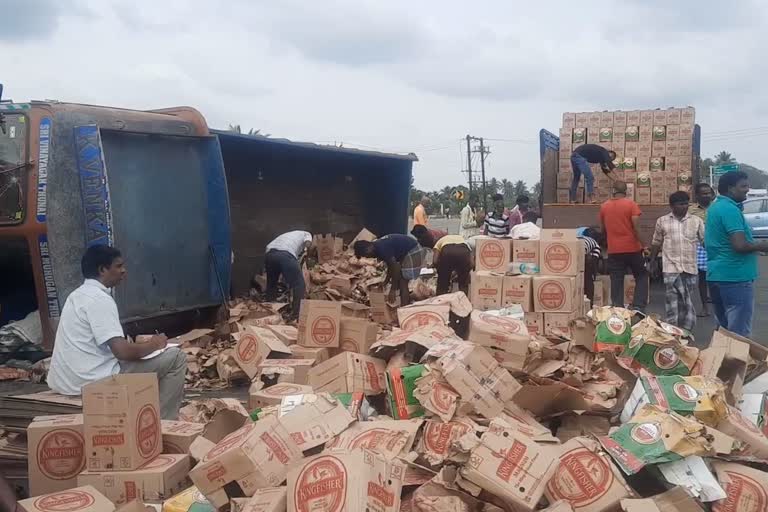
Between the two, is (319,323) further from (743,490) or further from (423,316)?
(743,490)

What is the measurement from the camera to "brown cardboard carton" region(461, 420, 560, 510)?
10.00ft

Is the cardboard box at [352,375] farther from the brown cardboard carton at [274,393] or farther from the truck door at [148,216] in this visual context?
the truck door at [148,216]

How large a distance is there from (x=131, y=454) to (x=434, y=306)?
7.98 feet

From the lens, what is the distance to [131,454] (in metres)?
3.50

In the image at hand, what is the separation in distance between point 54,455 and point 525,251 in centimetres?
421

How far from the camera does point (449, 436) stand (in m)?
3.66

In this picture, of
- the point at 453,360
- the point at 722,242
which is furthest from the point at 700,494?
the point at 722,242

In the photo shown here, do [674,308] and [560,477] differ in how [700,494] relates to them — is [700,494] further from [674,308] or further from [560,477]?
[674,308]

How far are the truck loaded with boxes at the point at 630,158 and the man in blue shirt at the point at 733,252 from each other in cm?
590

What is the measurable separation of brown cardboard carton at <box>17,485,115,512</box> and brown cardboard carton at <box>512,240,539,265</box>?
4.26 m

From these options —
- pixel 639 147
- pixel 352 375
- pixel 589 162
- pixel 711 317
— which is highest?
pixel 639 147

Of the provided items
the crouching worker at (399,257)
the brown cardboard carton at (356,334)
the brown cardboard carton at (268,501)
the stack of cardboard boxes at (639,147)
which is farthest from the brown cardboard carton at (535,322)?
the stack of cardboard boxes at (639,147)

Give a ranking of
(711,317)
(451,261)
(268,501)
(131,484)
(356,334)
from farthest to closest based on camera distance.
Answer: (711,317) < (451,261) < (356,334) < (131,484) < (268,501)

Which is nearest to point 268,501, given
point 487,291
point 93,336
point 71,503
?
point 71,503
